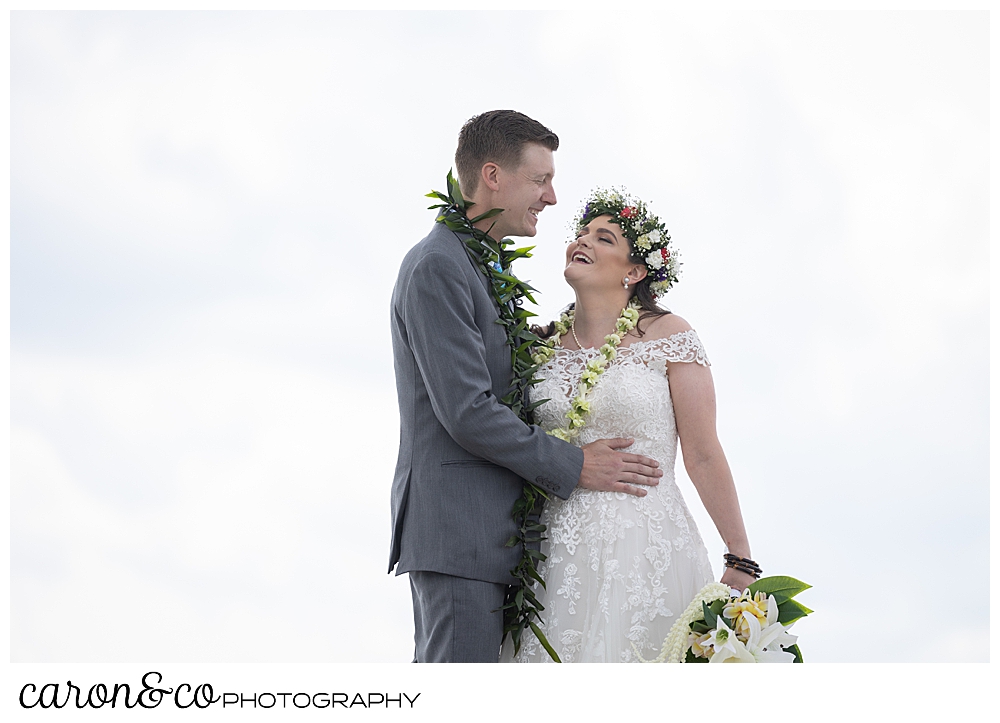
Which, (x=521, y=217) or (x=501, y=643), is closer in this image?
(x=501, y=643)

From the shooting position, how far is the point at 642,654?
2943 millimetres

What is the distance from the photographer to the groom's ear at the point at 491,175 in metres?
3.22

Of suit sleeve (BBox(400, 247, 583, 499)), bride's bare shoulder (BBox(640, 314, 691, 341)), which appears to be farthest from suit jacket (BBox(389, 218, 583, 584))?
bride's bare shoulder (BBox(640, 314, 691, 341))

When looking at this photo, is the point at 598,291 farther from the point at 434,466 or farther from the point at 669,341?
the point at 434,466

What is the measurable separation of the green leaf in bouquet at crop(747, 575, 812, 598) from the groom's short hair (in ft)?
4.96

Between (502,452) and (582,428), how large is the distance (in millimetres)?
398

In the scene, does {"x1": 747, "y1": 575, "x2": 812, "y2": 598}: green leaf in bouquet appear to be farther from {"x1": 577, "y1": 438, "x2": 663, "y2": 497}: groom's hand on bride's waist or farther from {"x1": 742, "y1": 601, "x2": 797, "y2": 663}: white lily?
{"x1": 577, "y1": 438, "x2": 663, "y2": 497}: groom's hand on bride's waist

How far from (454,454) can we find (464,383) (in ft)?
0.77

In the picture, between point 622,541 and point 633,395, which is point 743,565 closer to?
point 622,541

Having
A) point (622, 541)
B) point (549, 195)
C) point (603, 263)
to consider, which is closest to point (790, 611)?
point (622, 541)

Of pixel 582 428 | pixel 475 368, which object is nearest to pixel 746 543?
pixel 582 428

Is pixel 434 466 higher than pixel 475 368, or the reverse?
pixel 475 368

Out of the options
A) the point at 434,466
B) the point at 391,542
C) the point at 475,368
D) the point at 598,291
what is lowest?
the point at 391,542

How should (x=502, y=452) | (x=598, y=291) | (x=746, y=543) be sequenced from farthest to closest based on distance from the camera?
1. (x=598, y=291)
2. (x=746, y=543)
3. (x=502, y=452)
